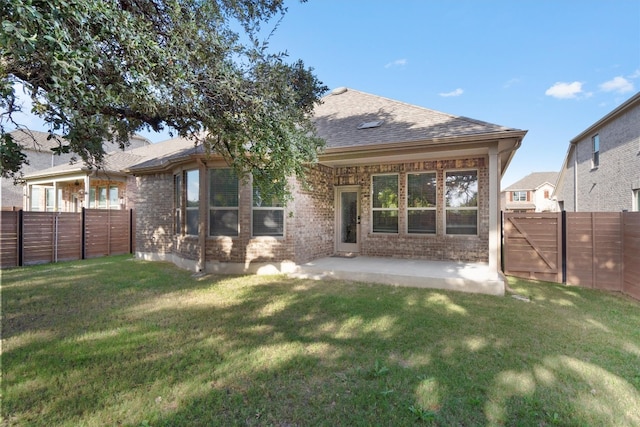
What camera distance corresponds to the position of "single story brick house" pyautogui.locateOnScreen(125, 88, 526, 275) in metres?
7.09

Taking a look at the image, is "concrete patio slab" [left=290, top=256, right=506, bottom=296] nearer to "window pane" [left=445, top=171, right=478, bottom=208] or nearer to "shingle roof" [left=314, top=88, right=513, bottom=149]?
"window pane" [left=445, top=171, right=478, bottom=208]

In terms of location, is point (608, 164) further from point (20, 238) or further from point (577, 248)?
point (20, 238)

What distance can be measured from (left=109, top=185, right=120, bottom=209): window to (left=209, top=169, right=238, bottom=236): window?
33.2 feet

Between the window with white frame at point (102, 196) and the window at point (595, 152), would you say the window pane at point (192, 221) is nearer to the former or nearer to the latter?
the window with white frame at point (102, 196)

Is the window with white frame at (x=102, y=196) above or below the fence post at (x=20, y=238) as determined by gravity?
above

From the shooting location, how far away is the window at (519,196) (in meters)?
38.2

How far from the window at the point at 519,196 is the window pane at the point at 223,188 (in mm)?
40752

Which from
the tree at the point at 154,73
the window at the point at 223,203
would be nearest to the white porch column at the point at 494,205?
the tree at the point at 154,73

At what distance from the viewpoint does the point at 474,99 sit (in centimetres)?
1714

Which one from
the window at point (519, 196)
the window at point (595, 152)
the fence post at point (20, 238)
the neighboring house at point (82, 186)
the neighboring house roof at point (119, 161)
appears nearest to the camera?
the fence post at point (20, 238)

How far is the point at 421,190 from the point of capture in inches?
345

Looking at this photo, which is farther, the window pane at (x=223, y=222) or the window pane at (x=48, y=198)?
the window pane at (x=48, y=198)

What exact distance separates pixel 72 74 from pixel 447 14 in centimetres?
1146

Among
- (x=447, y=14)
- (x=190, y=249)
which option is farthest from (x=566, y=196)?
(x=190, y=249)
